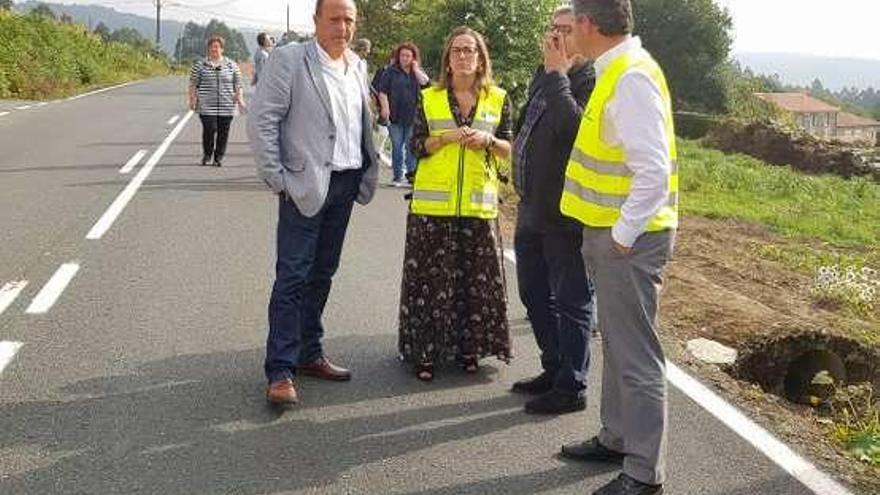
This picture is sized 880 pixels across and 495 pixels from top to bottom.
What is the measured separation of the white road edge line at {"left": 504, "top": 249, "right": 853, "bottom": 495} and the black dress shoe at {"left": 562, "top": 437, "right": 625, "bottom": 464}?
669 millimetres

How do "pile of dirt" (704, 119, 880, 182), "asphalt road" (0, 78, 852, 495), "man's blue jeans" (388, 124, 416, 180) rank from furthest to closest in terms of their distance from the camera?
"pile of dirt" (704, 119, 880, 182) < "man's blue jeans" (388, 124, 416, 180) < "asphalt road" (0, 78, 852, 495)

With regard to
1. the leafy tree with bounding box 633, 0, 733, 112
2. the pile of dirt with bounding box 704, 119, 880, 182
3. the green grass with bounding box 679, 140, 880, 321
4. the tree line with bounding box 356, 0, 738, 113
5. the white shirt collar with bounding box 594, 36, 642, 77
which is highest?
the leafy tree with bounding box 633, 0, 733, 112

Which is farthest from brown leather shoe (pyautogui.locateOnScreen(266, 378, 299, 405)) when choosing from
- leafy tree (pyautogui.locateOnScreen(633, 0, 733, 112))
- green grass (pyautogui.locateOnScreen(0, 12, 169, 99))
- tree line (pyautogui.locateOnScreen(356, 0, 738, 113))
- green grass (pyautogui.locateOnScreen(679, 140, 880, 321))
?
leafy tree (pyautogui.locateOnScreen(633, 0, 733, 112))

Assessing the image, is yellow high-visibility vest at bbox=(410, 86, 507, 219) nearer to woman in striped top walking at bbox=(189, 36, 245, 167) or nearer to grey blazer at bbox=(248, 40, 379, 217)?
grey blazer at bbox=(248, 40, 379, 217)

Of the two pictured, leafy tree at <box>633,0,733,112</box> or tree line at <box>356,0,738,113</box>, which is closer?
tree line at <box>356,0,738,113</box>

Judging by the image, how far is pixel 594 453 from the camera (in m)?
A: 3.88

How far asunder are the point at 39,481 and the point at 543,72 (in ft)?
9.36

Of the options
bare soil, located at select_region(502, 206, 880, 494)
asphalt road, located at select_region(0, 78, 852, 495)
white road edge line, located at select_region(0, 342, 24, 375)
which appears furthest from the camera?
white road edge line, located at select_region(0, 342, 24, 375)

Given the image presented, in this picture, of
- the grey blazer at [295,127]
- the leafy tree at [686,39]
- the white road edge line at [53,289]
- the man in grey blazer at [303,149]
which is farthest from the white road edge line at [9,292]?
the leafy tree at [686,39]

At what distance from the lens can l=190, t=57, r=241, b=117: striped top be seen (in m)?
12.8

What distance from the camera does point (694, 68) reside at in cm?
6169

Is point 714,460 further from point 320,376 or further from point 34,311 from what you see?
point 34,311

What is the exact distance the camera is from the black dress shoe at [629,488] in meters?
3.42

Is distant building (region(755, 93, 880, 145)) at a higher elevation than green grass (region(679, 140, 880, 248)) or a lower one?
higher
